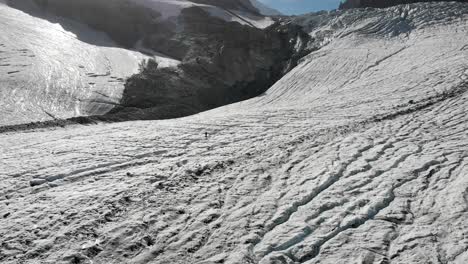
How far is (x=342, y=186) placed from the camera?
282 inches

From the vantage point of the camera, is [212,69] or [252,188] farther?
[212,69]

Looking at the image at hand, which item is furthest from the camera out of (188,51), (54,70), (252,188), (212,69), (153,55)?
(188,51)

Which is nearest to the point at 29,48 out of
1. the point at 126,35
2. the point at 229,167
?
the point at 126,35

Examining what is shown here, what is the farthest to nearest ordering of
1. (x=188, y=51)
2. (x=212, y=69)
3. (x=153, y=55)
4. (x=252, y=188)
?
1. (x=188, y=51)
2. (x=153, y=55)
3. (x=212, y=69)
4. (x=252, y=188)

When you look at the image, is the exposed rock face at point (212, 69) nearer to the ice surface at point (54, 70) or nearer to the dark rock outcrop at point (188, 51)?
the dark rock outcrop at point (188, 51)

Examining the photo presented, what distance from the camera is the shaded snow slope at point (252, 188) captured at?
5316mm

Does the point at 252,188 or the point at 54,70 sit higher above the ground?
the point at 54,70

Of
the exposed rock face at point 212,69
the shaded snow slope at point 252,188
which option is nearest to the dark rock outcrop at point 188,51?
the exposed rock face at point 212,69

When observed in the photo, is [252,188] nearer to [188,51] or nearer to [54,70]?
[54,70]

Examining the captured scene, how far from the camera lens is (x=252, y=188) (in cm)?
722

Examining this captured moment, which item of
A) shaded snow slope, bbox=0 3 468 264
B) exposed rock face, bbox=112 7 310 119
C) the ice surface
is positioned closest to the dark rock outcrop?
exposed rock face, bbox=112 7 310 119

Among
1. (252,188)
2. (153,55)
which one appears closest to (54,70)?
(153,55)

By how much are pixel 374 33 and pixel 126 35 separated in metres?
17.6

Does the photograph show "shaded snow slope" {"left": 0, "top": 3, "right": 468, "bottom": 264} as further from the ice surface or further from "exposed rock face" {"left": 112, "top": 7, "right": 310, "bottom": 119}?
"exposed rock face" {"left": 112, "top": 7, "right": 310, "bottom": 119}
